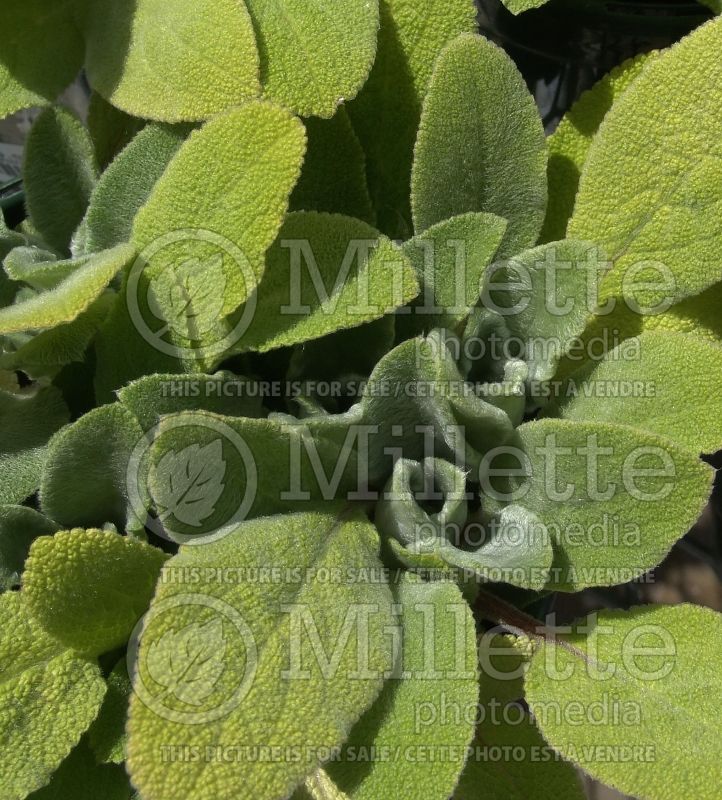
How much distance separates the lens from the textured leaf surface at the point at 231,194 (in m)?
0.49

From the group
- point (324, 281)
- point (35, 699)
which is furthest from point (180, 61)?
point (35, 699)

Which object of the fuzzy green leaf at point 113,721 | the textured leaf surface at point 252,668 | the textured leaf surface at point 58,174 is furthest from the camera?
the textured leaf surface at point 58,174

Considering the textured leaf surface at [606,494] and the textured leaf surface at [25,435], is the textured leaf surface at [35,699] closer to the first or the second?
the textured leaf surface at [25,435]

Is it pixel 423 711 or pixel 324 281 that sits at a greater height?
pixel 324 281

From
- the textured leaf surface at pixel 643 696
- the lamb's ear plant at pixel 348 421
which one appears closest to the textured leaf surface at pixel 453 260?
the lamb's ear plant at pixel 348 421

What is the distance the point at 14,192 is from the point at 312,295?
1.41 feet

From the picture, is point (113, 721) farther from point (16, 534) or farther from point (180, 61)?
point (180, 61)

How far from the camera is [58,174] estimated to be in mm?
656

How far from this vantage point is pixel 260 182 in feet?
1.64

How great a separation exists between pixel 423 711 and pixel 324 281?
0.84ft

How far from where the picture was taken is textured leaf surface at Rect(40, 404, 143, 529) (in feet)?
1.64

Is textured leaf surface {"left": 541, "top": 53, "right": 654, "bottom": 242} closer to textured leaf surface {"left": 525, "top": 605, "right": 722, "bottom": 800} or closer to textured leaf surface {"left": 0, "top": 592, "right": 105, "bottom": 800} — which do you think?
textured leaf surface {"left": 525, "top": 605, "right": 722, "bottom": 800}

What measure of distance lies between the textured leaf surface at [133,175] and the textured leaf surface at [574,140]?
28cm

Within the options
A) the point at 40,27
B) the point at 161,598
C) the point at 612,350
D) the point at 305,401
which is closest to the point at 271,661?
the point at 161,598
